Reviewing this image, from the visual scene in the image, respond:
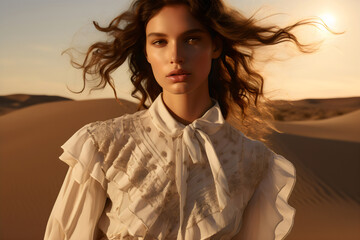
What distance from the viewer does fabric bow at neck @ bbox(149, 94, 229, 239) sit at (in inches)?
118

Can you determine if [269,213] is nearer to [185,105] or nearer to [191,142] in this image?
[191,142]

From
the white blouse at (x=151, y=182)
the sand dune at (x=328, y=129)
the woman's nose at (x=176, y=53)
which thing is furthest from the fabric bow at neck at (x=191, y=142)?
the sand dune at (x=328, y=129)

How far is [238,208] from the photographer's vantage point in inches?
124

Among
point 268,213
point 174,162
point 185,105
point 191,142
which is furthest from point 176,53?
point 268,213

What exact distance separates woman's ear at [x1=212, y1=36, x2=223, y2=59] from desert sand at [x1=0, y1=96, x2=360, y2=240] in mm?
8036

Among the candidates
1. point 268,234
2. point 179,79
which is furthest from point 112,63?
point 268,234

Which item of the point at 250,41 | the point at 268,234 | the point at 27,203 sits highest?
the point at 250,41

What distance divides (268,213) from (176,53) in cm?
107

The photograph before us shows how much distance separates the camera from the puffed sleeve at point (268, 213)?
10.8 feet

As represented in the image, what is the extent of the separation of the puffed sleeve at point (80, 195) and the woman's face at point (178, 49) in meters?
0.53

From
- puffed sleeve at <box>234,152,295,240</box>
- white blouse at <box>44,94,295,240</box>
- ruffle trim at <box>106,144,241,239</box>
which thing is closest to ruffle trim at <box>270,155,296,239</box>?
puffed sleeve at <box>234,152,295,240</box>

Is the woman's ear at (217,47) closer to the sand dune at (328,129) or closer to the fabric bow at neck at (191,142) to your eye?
the fabric bow at neck at (191,142)

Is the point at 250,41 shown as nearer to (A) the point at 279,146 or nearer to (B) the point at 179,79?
(B) the point at 179,79

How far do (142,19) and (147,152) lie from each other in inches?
29.3
